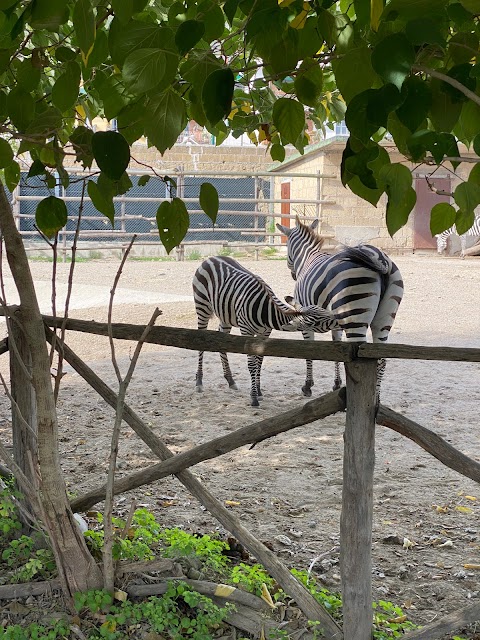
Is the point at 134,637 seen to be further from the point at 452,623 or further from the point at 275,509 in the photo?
the point at 275,509

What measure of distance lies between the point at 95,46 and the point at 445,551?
107 inches

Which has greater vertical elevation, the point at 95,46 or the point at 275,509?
the point at 95,46

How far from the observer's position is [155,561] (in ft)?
8.00

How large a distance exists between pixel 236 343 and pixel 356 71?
4.05ft

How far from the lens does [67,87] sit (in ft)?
4.48

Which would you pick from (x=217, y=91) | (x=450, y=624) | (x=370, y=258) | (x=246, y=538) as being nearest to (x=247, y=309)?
(x=370, y=258)

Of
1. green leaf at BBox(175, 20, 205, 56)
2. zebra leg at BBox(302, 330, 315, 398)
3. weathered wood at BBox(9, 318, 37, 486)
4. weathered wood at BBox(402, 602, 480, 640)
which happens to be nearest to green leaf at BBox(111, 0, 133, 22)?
green leaf at BBox(175, 20, 205, 56)

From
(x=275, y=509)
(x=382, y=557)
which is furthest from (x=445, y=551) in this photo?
(x=275, y=509)

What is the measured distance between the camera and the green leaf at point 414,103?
1.03m

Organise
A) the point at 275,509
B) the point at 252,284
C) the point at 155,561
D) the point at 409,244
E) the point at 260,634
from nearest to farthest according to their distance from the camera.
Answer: the point at 260,634, the point at 155,561, the point at 275,509, the point at 252,284, the point at 409,244

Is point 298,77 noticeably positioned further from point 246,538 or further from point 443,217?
point 246,538

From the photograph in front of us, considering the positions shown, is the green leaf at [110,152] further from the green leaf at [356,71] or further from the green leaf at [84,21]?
the green leaf at [356,71]

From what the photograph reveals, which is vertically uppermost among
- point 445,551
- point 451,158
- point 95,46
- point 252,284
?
point 95,46

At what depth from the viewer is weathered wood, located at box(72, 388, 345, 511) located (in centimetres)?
212
